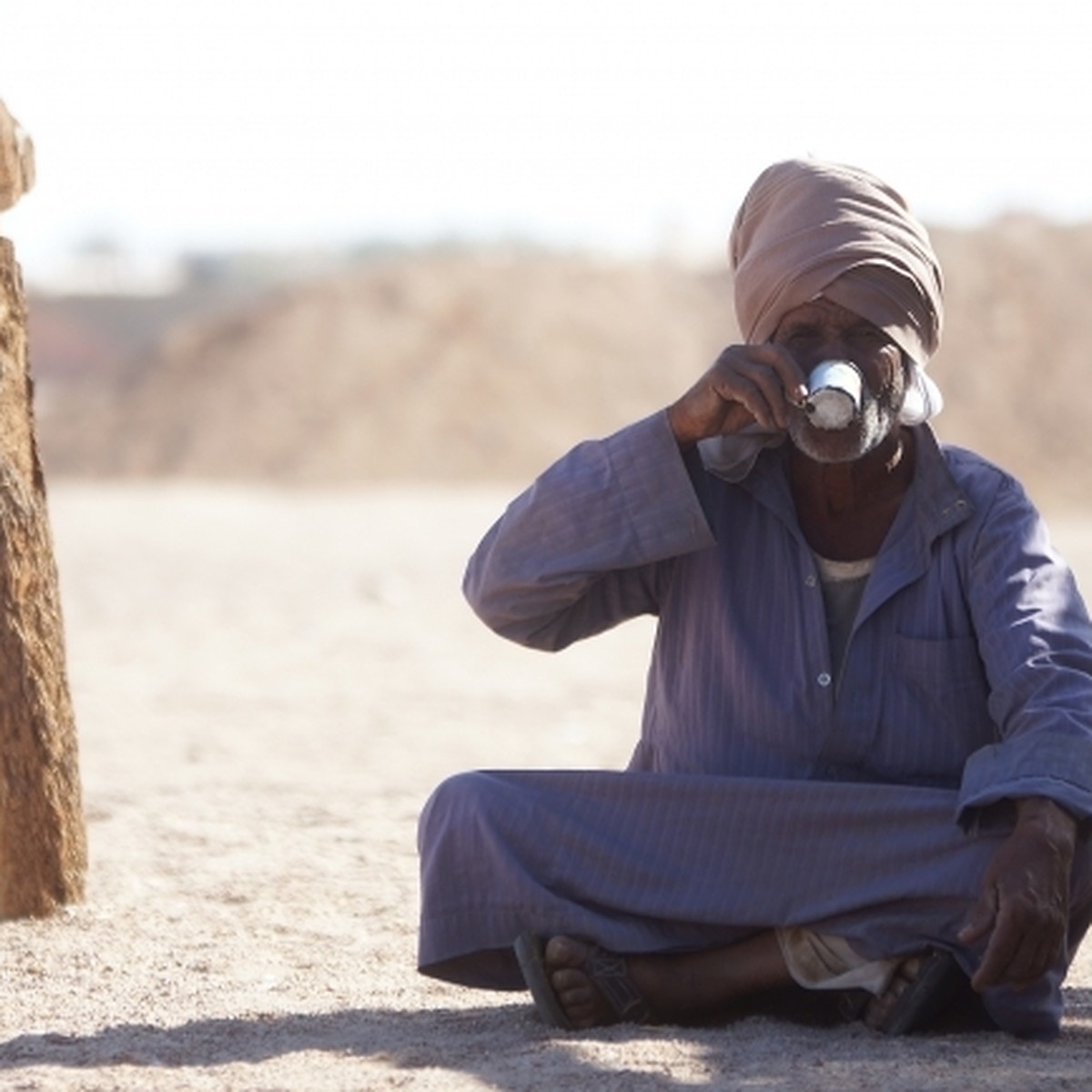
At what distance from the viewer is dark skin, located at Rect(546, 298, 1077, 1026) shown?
121 inches

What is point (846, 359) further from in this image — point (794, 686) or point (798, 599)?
point (794, 686)

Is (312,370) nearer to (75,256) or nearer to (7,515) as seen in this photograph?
(7,515)

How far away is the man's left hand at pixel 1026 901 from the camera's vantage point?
305cm

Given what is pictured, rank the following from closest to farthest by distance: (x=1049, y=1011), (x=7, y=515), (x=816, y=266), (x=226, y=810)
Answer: (x=1049, y=1011)
(x=816, y=266)
(x=7, y=515)
(x=226, y=810)

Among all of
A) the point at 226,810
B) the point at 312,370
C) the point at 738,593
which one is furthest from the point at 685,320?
the point at 738,593

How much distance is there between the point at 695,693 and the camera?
3.57 meters

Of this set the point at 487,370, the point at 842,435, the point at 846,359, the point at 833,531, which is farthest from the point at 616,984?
the point at 487,370

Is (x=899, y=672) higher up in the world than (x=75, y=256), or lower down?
lower down

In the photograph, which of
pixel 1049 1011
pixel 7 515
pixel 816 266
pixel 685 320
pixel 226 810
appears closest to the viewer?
pixel 1049 1011

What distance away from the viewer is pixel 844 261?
348cm

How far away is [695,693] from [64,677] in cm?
150

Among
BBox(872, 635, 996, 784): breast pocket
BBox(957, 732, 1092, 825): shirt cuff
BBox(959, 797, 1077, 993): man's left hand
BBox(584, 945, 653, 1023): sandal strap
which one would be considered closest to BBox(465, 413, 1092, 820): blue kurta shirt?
BBox(872, 635, 996, 784): breast pocket

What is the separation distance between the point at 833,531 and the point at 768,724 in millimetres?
352

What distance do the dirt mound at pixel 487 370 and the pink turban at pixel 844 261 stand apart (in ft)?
77.3
